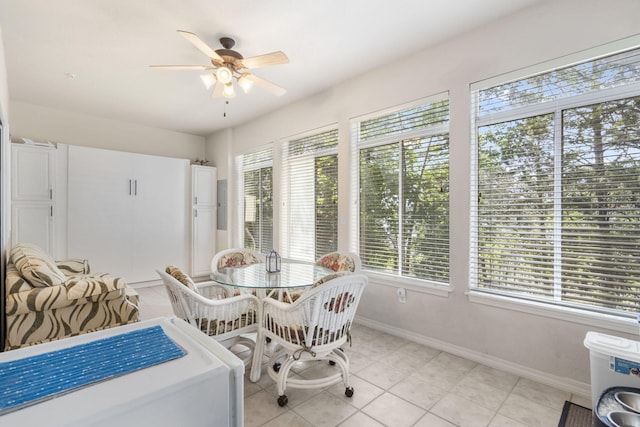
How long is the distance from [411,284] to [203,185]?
415 centimetres

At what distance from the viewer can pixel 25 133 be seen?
4238 millimetres

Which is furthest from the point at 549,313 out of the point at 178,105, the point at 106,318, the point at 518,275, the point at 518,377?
the point at 178,105

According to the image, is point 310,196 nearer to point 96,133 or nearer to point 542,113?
point 542,113

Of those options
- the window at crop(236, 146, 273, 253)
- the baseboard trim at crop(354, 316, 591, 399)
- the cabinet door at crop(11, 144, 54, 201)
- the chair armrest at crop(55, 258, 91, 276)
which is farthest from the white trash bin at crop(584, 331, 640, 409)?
the cabinet door at crop(11, 144, 54, 201)

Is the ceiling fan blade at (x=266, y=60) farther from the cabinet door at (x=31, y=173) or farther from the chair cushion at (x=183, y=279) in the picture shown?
the cabinet door at (x=31, y=173)

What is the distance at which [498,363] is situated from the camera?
2.37 meters

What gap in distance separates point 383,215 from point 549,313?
1569 millimetres

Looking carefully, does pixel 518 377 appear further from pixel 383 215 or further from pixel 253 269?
pixel 253 269

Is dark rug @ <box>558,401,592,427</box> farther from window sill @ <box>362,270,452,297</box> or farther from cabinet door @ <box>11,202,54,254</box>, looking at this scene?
cabinet door @ <box>11,202,54,254</box>

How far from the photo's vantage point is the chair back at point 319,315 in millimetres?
1812

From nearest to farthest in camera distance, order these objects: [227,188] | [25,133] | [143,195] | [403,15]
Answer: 1. [403,15]
2. [25,133]
3. [143,195]
4. [227,188]

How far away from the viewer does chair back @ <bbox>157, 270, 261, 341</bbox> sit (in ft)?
6.41

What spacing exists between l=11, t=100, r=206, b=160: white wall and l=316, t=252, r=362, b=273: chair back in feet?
13.4

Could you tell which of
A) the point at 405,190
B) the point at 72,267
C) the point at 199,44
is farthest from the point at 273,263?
the point at 72,267
